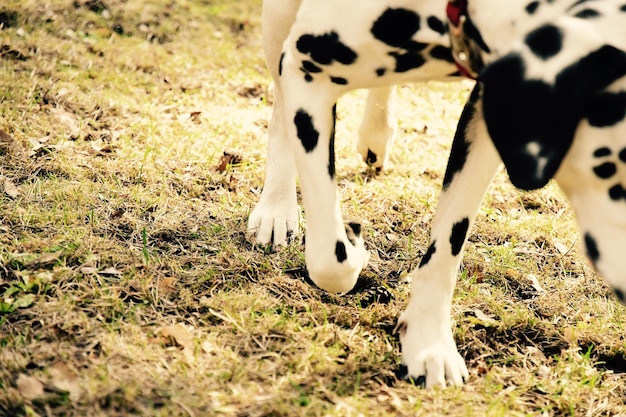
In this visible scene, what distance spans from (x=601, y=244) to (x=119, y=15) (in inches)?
167

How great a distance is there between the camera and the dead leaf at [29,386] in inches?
87.0

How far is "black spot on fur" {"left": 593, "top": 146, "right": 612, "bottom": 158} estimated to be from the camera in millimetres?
1906

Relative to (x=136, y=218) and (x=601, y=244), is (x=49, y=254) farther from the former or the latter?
(x=601, y=244)

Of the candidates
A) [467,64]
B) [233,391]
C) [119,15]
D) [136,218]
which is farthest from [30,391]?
[119,15]

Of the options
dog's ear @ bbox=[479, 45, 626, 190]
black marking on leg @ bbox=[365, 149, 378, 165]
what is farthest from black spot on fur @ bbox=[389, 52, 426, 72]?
black marking on leg @ bbox=[365, 149, 378, 165]

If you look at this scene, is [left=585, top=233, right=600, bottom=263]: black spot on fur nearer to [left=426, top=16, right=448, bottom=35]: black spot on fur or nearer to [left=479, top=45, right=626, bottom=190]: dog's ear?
[left=479, top=45, right=626, bottom=190]: dog's ear

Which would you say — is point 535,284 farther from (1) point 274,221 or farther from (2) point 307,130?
(2) point 307,130

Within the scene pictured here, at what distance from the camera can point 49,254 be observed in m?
2.91

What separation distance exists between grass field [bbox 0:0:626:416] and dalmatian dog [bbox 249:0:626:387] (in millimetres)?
234

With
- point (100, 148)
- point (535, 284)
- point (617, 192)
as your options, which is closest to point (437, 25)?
point (617, 192)

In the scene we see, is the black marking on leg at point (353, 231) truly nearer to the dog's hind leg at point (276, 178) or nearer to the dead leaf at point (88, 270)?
the dog's hind leg at point (276, 178)

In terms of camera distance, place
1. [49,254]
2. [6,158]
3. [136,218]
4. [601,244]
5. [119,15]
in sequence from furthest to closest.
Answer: [119,15] < [6,158] < [136,218] < [49,254] < [601,244]

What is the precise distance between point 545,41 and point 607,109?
0.21 m

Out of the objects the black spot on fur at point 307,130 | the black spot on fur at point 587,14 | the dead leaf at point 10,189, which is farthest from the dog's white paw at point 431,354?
the dead leaf at point 10,189
